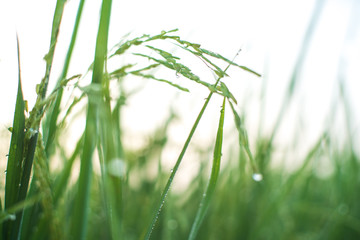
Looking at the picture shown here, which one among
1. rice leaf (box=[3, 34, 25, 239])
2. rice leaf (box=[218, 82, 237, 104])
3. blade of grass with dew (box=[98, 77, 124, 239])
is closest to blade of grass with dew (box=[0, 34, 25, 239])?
rice leaf (box=[3, 34, 25, 239])

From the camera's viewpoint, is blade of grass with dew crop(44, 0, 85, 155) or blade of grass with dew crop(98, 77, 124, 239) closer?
blade of grass with dew crop(98, 77, 124, 239)

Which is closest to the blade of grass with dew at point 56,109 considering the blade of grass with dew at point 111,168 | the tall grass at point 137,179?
the tall grass at point 137,179

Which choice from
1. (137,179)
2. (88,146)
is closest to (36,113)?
(88,146)

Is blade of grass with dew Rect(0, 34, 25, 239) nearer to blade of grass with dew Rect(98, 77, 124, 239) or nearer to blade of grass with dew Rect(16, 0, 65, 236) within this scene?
blade of grass with dew Rect(16, 0, 65, 236)

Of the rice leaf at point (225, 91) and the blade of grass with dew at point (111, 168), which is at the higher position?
the rice leaf at point (225, 91)

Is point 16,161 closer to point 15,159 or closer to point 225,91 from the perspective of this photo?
point 15,159

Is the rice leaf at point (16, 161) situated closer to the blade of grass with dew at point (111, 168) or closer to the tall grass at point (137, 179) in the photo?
the tall grass at point (137, 179)

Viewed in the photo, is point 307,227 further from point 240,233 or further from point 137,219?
point 137,219

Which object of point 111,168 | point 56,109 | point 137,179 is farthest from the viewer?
point 137,179

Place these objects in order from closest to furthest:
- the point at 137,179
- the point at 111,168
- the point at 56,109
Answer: the point at 111,168
the point at 56,109
the point at 137,179
